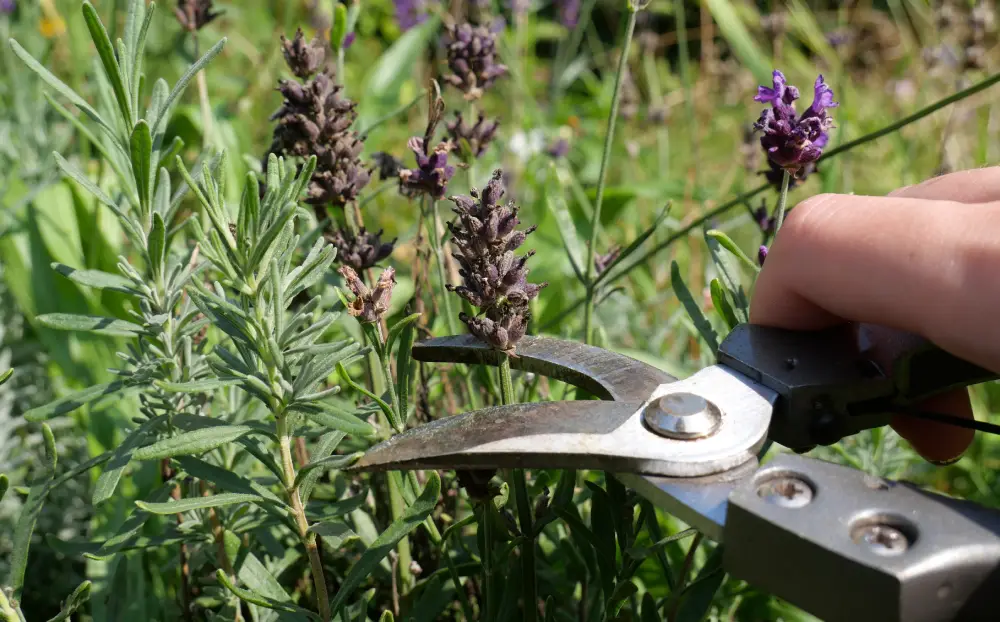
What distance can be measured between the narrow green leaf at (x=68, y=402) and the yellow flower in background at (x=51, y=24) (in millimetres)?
2673

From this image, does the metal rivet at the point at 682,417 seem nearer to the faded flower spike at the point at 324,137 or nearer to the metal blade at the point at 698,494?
the metal blade at the point at 698,494

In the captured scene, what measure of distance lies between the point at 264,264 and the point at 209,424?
0.23 metres

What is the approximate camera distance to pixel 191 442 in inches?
39.2

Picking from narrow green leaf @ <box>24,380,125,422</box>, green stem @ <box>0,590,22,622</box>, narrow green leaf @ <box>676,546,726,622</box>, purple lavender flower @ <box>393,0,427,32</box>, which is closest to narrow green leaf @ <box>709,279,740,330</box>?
narrow green leaf @ <box>676,546,726,622</box>

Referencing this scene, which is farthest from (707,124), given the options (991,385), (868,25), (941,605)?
(941,605)

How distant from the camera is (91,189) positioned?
1.19 metres

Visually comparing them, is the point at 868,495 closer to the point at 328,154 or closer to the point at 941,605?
the point at 941,605

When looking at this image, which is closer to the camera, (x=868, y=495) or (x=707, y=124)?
(x=868, y=495)

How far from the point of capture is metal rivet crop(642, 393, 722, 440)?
0.99m

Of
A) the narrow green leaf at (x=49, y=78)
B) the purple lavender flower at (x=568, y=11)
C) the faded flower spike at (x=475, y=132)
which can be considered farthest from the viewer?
the purple lavender flower at (x=568, y=11)

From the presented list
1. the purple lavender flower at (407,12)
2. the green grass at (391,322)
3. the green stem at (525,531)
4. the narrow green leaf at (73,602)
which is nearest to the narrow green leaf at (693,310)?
the green grass at (391,322)

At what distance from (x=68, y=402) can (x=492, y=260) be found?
551 mm

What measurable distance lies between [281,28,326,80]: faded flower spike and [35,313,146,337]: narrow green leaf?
0.45 meters

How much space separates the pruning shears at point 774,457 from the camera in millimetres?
812
